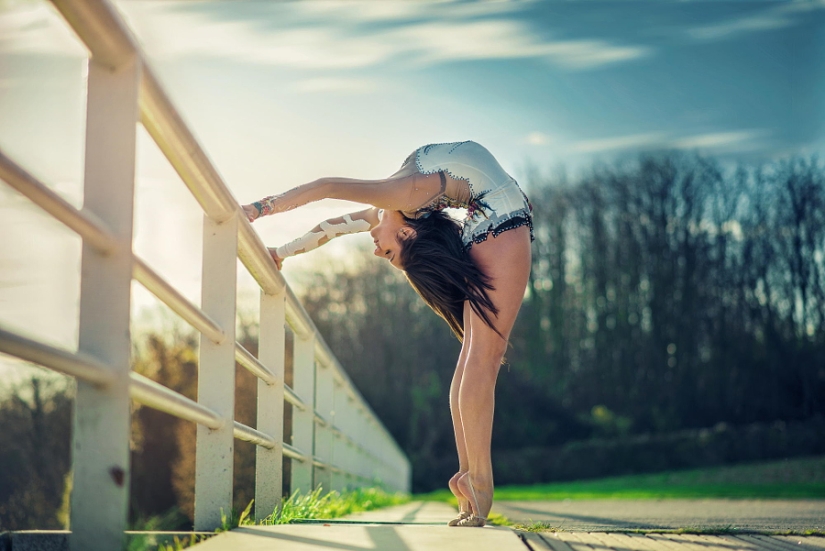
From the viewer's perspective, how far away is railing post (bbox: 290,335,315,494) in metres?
4.02

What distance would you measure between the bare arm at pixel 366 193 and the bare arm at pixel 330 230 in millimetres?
503

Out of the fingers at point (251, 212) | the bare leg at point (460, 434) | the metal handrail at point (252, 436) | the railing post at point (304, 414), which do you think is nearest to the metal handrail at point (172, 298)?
the metal handrail at point (252, 436)

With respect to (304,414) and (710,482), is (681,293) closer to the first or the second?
(710,482)

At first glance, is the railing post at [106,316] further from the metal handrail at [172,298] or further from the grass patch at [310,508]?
the grass patch at [310,508]

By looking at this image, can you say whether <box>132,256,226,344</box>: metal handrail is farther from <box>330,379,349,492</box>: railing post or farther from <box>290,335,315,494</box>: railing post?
<box>330,379,349,492</box>: railing post

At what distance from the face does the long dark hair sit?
0.06 feet

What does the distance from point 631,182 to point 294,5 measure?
515 inches

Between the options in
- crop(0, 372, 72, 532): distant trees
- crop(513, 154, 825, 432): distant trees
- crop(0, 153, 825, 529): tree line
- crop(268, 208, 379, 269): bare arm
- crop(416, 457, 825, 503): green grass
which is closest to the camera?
crop(268, 208, 379, 269): bare arm

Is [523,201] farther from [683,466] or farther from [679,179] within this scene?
[679,179]

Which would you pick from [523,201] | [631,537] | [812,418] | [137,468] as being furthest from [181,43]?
[812,418]

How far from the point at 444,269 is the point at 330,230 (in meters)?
0.66

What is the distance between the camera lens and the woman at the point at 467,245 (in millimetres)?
2824

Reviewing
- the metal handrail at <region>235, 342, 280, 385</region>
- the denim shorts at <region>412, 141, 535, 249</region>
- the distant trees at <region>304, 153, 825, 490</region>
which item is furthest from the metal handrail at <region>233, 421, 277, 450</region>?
the distant trees at <region>304, 153, 825, 490</region>

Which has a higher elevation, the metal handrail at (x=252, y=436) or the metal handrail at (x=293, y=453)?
the metal handrail at (x=252, y=436)
